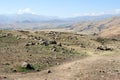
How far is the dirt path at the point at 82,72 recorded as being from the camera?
29516 mm

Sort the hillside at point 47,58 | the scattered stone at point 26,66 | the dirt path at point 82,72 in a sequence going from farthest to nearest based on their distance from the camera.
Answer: the scattered stone at point 26,66 < the hillside at point 47,58 < the dirt path at point 82,72

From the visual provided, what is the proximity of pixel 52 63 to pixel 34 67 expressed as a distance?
10.3 ft

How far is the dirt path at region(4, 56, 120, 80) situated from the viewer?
29.5 m

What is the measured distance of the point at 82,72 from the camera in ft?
104

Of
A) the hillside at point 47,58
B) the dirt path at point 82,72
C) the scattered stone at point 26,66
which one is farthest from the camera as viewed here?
the scattered stone at point 26,66

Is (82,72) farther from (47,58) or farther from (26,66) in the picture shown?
(47,58)

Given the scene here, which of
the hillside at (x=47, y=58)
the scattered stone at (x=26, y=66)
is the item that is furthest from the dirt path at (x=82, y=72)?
the scattered stone at (x=26, y=66)

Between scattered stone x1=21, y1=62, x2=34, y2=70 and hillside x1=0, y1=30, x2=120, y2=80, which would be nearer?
hillside x1=0, y1=30, x2=120, y2=80

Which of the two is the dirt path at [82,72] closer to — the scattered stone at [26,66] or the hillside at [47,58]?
the hillside at [47,58]

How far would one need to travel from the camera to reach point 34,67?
33656 mm

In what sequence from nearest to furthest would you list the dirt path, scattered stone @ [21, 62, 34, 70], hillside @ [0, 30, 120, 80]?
1. the dirt path
2. hillside @ [0, 30, 120, 80]
3. scattered stone @ [21, 62, 34, 70]

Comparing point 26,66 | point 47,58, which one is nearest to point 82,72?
point 26,66

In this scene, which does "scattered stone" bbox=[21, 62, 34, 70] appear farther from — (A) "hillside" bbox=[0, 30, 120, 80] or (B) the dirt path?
(B) the dirt path

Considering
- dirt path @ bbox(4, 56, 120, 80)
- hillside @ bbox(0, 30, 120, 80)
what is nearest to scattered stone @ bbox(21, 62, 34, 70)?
hillside @ bbox(0, 30, 120, 80)
